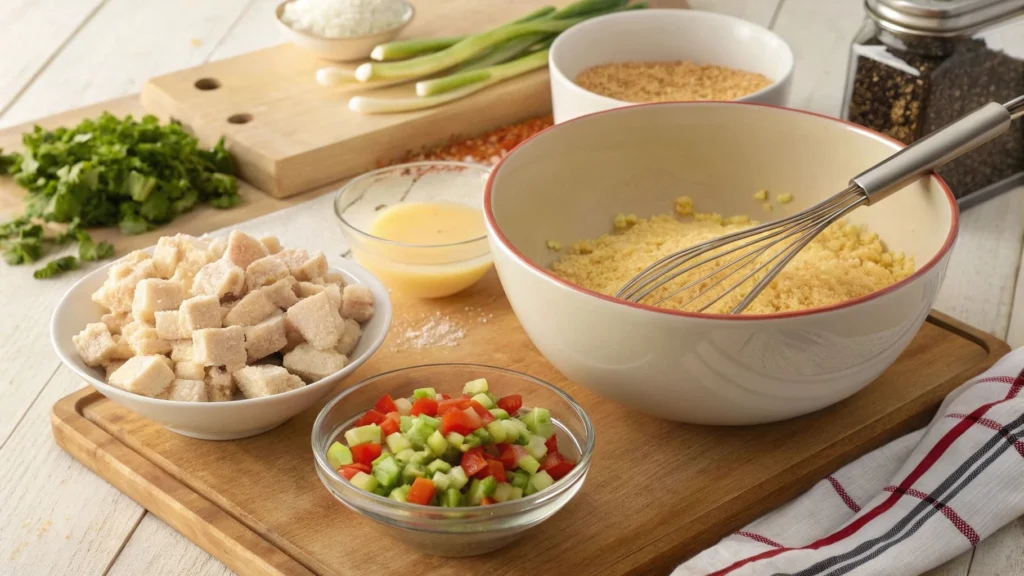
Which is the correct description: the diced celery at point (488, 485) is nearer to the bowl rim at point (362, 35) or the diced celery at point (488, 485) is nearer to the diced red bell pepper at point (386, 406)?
the diced red bell pepper at point (386, 406)

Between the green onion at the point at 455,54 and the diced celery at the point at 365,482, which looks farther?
the green onion at the point at 455,54

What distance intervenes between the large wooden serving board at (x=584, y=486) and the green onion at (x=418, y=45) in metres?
1.24

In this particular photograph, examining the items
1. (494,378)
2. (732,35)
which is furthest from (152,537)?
(732,35)

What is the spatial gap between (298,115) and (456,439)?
1569 mm

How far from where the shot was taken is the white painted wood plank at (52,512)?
1627 mm

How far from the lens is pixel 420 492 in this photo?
1.42 m

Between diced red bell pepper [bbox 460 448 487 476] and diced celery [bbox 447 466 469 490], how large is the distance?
11 mm

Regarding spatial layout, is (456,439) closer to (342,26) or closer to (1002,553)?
(1002,553)

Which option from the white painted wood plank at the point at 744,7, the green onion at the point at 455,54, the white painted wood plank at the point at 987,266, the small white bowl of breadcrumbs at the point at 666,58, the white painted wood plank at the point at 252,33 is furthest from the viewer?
the white painted wood plank at the point at 744,7

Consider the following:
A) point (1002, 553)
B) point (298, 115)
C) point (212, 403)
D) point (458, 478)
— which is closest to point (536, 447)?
point (458, 478)

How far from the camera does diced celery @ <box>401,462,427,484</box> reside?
4.74ft

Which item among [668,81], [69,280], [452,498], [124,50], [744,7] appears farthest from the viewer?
[744,7]

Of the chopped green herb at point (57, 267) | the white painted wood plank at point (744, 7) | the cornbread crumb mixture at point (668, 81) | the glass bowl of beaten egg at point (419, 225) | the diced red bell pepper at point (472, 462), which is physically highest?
the diced red bell pepper at point (472, 462)

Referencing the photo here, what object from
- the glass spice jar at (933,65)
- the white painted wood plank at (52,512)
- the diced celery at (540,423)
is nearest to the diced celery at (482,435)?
the diced celery at (540,423)
